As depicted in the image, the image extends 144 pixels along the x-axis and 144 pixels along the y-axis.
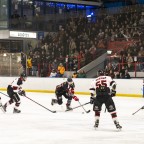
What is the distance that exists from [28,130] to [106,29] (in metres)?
16.7

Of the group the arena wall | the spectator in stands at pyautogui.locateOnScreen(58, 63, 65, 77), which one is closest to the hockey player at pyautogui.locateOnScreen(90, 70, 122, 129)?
the arena wall

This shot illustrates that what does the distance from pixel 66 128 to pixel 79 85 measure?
9622mm

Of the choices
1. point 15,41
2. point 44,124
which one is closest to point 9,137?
point 44,124

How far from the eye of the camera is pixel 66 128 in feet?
27.2

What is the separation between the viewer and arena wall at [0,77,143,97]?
16344 mm

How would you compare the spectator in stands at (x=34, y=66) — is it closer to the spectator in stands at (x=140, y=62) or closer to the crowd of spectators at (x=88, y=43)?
the crowd of spectators at (x=88, y=43)

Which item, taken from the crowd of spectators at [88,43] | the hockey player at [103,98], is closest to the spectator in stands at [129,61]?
the crowd of spectators at [88,43]

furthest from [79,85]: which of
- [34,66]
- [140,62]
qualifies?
[34,66]

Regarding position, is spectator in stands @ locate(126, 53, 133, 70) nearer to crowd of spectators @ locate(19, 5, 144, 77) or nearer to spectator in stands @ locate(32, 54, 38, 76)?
crowd of spectators @ locate(19, 5, 144, 77)

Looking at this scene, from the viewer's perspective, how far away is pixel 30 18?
86.9ft

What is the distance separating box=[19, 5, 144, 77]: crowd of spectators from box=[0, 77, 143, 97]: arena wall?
1.23 meters

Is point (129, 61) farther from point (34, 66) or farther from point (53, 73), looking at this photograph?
point (34, 66)

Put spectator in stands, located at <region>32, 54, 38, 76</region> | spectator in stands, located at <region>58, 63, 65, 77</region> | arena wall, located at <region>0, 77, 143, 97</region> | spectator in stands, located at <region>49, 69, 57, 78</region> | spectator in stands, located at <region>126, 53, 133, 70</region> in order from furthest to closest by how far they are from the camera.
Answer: spectator in stands, located at <region>32, 54, 38, 76</region> < spectator in stands, located at <region>58, 63, 65, 77</region> < spectator in stands, located at <region>49, 69, 57, 78</region> < spectator in stands, located at <region>126, 53, 133, 70</region> < arena wall, located at <region>0, 77, 143, 97</region>

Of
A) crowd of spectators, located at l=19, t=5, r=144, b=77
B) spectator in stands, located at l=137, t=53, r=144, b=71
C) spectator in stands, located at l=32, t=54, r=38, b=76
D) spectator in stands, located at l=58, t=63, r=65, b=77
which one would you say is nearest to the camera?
spectator in stands, located at l=137, t=53, r=144, b=71
